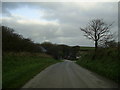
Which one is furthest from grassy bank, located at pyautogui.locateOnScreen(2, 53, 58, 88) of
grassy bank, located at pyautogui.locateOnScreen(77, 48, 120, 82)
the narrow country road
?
grassy bank, located at pyautogui.locateOnScreen(77, 48, 120, 82)

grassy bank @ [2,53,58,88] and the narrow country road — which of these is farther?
grassy bank @ [2,53,58,88]

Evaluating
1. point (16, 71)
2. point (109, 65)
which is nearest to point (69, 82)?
point (16, 71)

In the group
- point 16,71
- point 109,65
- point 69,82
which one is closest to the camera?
point 69,82

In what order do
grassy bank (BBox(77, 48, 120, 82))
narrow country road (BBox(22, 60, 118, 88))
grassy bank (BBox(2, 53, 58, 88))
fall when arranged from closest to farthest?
1. narrow country road (BBox(22, 60, 118, 88))
2. grassy bank (BBox(2, 53, 58, 88))
3. grassy bank (BBox(77, 48, 120, 82))

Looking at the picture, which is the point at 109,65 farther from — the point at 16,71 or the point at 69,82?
the point at 16,71

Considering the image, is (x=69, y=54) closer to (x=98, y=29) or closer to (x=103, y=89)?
(x=98, y=29)

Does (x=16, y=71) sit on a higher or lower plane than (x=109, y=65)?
lower

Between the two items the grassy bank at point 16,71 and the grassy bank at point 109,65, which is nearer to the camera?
the grassy bank at point 16,71

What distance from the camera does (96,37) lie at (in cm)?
4662

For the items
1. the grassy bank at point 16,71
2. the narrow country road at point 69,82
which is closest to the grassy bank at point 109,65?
the narrow country road at point 69,82

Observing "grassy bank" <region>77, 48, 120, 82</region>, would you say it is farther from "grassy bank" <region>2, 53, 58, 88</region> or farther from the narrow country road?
"grassy bank" <region>2, 53, 58, 88</region>

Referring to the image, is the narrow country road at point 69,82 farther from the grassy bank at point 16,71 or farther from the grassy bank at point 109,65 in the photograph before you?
the grassy bank at point 109,65

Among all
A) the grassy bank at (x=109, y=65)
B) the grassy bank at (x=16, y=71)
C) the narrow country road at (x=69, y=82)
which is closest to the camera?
the narrow country road at (x=69, y=82)

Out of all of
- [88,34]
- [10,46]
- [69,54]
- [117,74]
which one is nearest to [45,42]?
[69,54]
